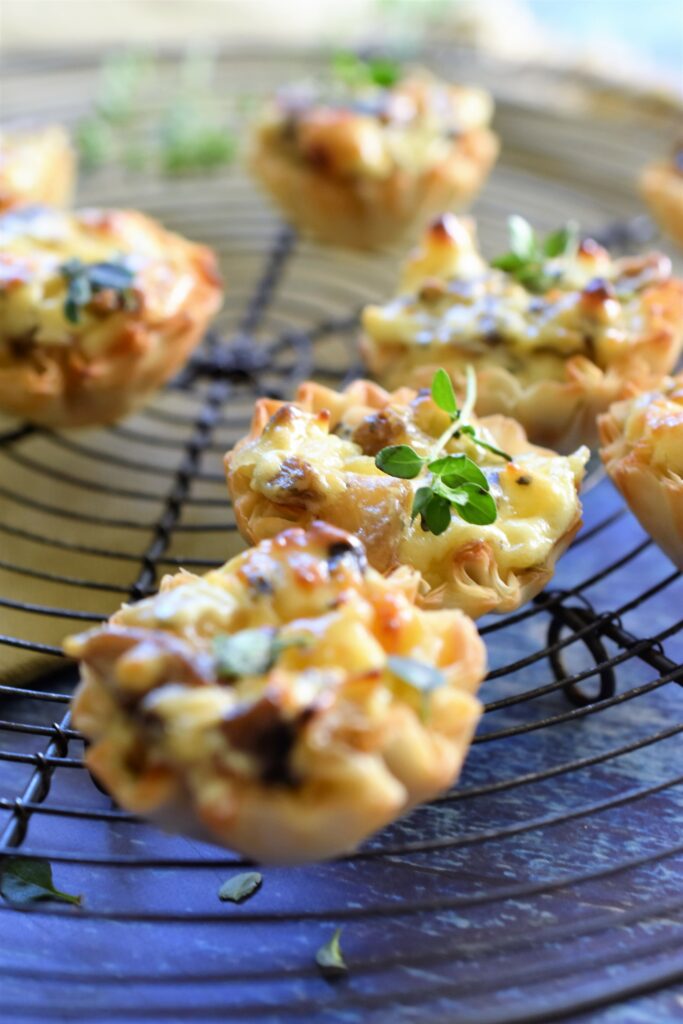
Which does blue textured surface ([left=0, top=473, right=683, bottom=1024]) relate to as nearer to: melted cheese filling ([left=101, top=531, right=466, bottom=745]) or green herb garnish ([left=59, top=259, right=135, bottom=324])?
melted cheese filling ([left=101, top=531, right=466, bottom=745])

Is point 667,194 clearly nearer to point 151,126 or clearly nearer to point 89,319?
point 89,319

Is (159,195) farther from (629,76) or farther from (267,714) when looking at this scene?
(267,714)

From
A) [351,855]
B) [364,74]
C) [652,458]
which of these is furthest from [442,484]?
[364,74]

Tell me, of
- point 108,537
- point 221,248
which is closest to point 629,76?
point 221,248

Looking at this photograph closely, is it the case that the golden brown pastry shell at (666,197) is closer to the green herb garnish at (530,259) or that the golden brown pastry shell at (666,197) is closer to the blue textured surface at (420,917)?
the green herb garnish at (530,259)

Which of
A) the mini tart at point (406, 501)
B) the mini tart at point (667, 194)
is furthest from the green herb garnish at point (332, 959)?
the mini tart at point (667, 194)

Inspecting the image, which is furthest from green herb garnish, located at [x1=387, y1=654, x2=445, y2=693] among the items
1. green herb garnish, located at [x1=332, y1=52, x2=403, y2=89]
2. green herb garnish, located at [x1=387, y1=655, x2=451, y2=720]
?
green herb garnish, located at [x1=332, y1=52, x2=403, y2=89]

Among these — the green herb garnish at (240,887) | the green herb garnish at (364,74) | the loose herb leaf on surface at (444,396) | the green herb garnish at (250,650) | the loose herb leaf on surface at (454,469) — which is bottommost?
the green herb garnish at (240,887)
